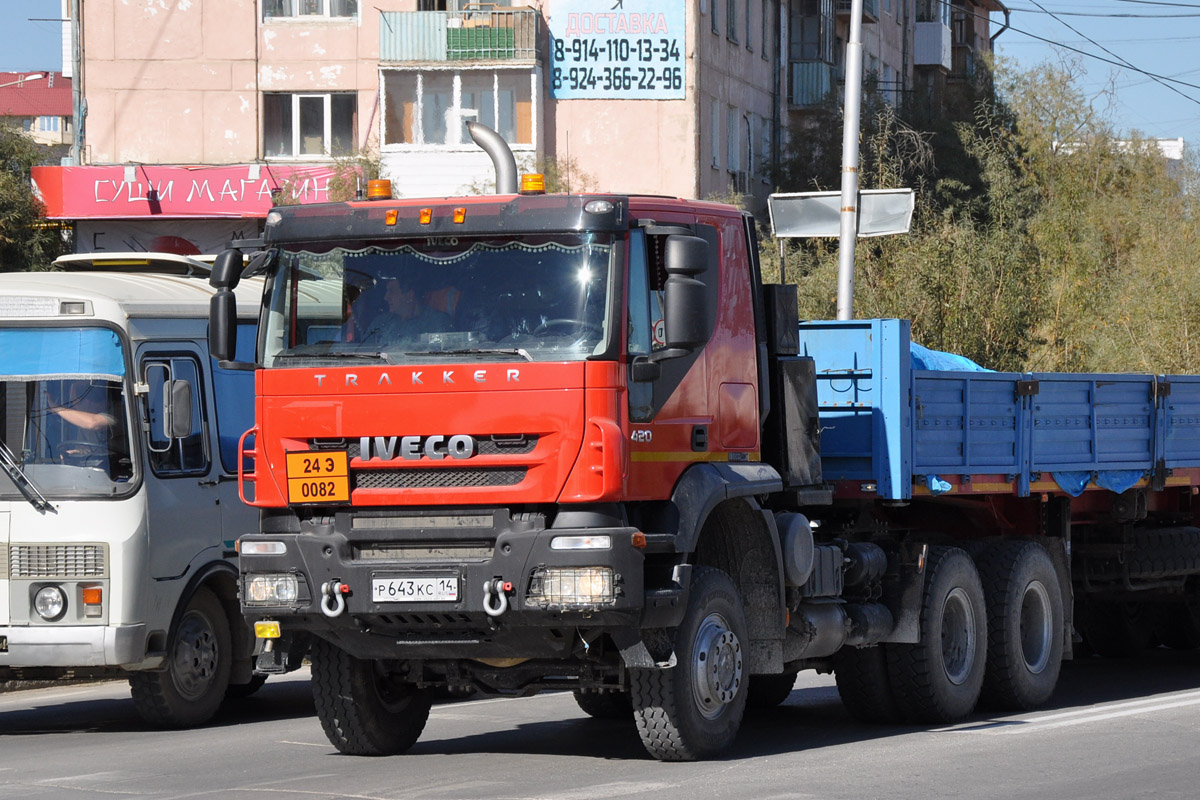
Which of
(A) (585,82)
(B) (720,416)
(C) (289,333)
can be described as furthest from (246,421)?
(A) (585,82)

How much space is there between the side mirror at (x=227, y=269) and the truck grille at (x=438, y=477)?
52.7 inches

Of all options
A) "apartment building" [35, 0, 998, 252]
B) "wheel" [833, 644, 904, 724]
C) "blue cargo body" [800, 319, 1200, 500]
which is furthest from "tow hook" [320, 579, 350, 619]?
"apartment building" [35, 0, 998, 252]

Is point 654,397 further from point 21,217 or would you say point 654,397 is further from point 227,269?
point 21,217

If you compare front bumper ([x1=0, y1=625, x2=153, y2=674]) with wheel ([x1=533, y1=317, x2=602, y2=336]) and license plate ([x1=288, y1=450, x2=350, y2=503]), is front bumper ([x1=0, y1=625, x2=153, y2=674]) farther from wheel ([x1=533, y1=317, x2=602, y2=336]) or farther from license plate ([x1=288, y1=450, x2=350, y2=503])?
wheel ([x1=533, y1=317, x2=602, y2=336])

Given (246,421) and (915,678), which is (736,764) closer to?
(915,678)

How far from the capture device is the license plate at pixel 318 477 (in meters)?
8.51

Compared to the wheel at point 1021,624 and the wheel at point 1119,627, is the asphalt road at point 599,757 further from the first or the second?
the wheel at point 1119,627

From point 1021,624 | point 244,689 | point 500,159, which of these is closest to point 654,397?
point 500,159

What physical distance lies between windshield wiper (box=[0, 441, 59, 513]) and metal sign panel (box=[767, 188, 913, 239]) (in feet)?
25.2

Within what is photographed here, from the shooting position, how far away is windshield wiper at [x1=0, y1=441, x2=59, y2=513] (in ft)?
35.8

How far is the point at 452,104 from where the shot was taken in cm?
3756

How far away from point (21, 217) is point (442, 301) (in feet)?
96.9

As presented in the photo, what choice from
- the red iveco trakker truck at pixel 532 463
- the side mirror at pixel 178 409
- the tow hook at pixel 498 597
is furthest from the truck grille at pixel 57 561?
the tow hook at pixel 498 597

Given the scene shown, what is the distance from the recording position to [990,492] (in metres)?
11.4
